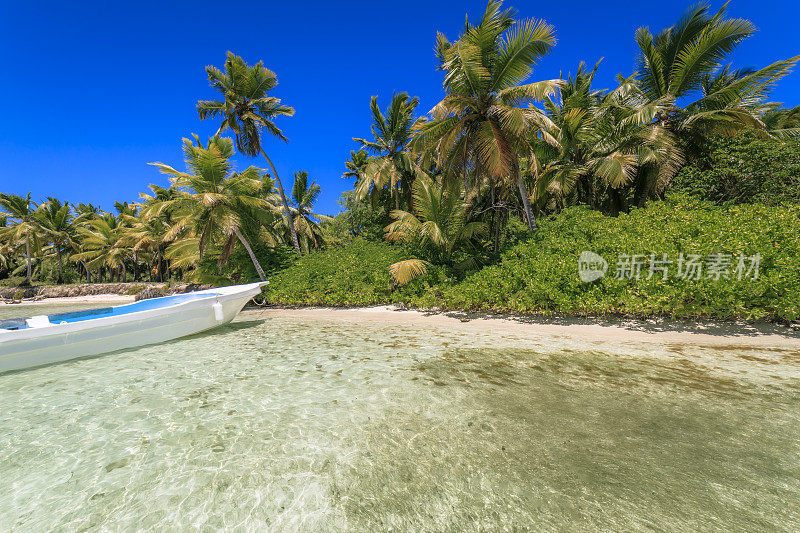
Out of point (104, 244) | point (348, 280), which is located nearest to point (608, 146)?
point (348, 280)

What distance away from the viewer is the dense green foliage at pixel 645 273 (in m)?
6.03

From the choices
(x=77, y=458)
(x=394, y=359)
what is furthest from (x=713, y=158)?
(x=77, y=458)

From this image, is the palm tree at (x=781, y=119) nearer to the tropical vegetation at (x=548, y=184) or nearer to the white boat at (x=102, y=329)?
the tropical vegetation at (x=548, y=184)

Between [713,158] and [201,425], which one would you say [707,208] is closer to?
[713,158]

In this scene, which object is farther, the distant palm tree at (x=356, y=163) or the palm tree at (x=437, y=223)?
the distant palm tree at (x=356, y=163)

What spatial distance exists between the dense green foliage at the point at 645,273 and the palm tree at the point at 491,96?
2.21m

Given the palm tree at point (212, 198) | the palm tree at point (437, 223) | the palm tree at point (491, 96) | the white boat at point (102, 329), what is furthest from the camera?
the palm tree at point (212, 198)

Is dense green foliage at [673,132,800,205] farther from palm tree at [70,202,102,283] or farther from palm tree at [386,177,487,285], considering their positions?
palm tree at [70,202,102,283]

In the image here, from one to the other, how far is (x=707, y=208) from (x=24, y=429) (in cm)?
1381

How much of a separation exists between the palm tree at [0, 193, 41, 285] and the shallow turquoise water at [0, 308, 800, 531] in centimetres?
3307

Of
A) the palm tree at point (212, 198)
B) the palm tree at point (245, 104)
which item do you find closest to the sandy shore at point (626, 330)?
the palm tree at point (212, 198)

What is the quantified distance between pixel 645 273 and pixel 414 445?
23.1 feet

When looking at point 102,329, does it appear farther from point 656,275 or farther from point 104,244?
point 104,244

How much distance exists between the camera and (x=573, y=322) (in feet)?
26.4
